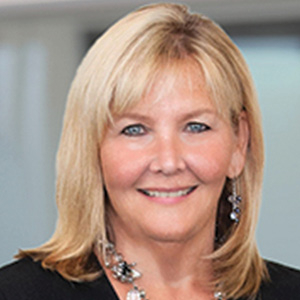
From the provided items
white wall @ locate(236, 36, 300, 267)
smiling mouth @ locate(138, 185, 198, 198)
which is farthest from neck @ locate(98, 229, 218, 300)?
white wall @ locate(236, 36, 300, 267)

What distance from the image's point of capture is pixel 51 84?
3.58m

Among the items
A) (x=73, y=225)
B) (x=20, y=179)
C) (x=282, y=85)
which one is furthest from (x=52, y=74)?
(x=73, y=225)

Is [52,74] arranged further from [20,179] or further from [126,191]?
[126,191]

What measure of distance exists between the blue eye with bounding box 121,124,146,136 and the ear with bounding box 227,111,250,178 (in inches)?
10.4

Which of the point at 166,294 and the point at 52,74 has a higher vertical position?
the point at 52,74

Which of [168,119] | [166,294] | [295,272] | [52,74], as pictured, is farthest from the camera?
[52,74]

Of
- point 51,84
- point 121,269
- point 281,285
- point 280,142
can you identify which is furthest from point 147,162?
point 51,84

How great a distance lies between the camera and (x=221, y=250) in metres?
1.71

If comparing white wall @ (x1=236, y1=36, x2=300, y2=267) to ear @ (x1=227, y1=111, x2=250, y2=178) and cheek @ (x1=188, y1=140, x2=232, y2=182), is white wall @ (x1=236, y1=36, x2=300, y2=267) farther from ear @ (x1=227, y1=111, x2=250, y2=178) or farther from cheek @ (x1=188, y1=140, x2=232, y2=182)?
cheek @ (x1=188, y1=140, x2=232, y2=182)

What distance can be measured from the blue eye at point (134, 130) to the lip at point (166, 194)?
0.12 m

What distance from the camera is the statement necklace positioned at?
62.6 inches

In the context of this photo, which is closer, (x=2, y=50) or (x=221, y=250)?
(x=221, y=250)

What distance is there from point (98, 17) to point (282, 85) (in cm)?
97

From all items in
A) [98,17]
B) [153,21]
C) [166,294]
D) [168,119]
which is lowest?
[166,294]
